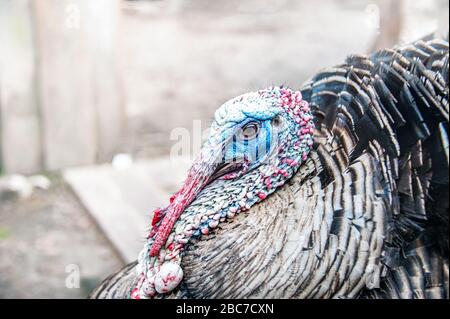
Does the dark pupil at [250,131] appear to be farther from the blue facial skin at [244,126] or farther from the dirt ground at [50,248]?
the dirt ground at [50,248]

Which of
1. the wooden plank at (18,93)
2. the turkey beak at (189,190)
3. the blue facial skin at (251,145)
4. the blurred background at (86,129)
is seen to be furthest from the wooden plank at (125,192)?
the blue facial skin at (251,145)

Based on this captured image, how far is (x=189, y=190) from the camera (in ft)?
5.57

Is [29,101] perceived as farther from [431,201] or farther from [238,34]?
[431,201]

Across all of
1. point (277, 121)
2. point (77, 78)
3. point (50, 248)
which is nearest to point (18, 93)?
point (77, 78)

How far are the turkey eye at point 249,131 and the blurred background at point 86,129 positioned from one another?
1.25 m

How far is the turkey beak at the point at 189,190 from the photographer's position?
5.49 feet

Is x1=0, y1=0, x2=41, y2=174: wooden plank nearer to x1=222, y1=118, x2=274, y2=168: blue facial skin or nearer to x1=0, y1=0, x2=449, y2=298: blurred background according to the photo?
x1=0, y1=0, x2=449, y2=298: blurred background

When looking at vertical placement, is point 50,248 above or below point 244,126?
below

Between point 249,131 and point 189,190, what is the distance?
20cm

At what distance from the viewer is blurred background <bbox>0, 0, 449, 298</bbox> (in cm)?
304

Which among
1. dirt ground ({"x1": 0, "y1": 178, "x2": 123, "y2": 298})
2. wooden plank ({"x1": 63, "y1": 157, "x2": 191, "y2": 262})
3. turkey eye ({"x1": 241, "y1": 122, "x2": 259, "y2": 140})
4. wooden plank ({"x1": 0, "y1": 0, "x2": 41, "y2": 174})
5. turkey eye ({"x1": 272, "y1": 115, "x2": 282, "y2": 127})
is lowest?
dirt ground ({"x1": 0, "y1": 178, "x2": 123, "y2": 298})

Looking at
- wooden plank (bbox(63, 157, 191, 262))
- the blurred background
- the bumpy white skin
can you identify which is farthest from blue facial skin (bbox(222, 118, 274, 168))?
wooden plank (bbox(63, 157, 191, 262))

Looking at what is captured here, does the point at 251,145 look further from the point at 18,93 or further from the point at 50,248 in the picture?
the point at 18,93

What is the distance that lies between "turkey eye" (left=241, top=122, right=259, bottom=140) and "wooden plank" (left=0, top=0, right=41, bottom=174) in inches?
86.9
